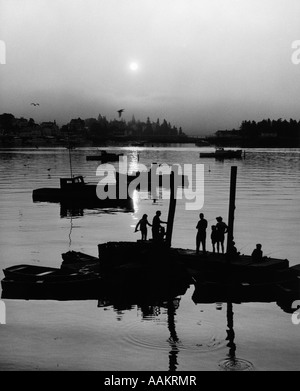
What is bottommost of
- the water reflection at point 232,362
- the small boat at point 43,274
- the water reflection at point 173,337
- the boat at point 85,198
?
the boat at point 85,198

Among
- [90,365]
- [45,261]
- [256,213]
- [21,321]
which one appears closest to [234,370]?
[90,365]

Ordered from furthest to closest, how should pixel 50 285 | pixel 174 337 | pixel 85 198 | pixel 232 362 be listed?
pixel 85 198, pixel 50 285, pixel 174 337, pixel 232 362

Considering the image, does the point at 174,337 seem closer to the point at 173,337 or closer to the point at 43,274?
the point at 173,337

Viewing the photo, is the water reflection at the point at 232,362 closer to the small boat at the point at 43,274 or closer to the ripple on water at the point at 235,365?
the ripple on water at the point at 235,365

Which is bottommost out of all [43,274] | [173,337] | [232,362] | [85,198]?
[85,198]

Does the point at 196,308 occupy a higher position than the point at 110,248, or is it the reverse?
the point at 110,248

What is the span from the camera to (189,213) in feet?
173

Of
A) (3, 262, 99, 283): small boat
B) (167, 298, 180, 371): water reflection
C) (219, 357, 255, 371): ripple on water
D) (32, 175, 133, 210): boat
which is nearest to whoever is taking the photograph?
(219, 357, 255, 371): ripple on water

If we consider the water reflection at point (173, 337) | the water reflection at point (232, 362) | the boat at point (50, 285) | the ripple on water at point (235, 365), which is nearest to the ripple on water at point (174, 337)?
the water reflection at point (173, 337)

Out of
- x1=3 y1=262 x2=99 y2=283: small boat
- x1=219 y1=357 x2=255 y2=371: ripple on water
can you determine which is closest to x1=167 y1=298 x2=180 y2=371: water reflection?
x1=219 y1=357 x2=255 y2=371: ripple on water

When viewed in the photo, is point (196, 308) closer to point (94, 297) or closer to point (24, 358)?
point (94, 297)

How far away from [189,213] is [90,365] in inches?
1471

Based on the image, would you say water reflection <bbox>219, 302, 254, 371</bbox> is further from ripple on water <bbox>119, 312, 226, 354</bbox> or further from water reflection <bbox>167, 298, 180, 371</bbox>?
water reflection <bbox>167, 298, 180, 371</bbox>

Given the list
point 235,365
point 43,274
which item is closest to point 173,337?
point 235,365
